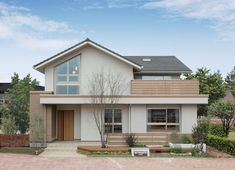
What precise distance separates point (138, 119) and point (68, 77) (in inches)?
275

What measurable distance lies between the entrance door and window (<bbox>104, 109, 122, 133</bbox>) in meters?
3.30

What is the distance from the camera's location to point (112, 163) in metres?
→ 20.7

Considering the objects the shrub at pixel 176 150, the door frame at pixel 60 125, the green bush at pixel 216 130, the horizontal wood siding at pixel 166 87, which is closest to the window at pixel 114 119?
the horizontal wood siding at pixel 166 87

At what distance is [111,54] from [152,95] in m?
5.01

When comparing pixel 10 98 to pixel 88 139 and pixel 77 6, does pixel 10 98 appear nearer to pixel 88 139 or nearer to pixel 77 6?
pixel 88 139

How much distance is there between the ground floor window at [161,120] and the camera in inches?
1161

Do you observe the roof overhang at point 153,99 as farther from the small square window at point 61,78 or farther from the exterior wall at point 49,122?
the small square window at point 61,78

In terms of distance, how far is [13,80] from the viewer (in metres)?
43.2

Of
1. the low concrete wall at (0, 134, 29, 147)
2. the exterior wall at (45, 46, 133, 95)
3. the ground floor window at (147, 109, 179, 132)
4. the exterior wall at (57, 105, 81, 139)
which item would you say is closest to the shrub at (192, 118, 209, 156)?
the ground floor window at (147, 109, 179, 132)

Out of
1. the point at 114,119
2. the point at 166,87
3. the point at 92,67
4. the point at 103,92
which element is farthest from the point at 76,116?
the point at 166,87

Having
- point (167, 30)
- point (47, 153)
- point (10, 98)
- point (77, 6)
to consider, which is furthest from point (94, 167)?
point (10, 98)

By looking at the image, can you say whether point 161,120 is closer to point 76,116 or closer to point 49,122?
point 76,116

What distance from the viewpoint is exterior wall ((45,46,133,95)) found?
30.8 m

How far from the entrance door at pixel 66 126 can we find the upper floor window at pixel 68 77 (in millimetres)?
2005
